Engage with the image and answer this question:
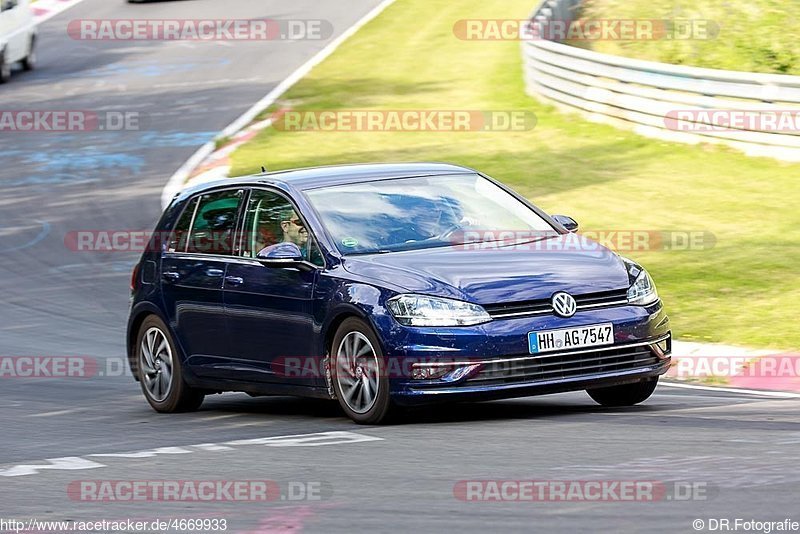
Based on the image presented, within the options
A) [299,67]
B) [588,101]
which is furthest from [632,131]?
[299,67]

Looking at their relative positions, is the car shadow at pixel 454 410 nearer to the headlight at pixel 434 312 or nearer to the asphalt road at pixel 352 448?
the asphalt road at pixel 352 448

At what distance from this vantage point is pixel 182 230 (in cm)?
1127

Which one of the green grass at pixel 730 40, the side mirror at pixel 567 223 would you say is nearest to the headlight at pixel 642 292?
the side mirror at pixel 567 223

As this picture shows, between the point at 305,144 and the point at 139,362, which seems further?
the point at 305,144

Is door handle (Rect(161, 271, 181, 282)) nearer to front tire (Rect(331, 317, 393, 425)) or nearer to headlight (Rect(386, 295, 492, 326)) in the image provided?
front tire (Rect(331, 317, 393, 425))

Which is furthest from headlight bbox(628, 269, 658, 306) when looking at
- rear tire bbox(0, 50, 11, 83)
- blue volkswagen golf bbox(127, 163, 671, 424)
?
rear tire bbox(0, 50, 11, 83)

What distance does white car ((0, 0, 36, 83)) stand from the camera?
109 feet

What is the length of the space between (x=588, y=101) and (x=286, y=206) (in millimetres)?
16076

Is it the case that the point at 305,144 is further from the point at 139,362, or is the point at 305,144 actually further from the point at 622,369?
the point at 622,369

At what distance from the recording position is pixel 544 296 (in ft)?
29.5

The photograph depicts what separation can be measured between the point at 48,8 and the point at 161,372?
3493cm

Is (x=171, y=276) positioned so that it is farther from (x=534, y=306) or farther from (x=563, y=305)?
(x=563, y=305)

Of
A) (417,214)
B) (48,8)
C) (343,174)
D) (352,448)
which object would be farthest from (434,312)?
(48,8)

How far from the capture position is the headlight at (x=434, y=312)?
8.90 metres
